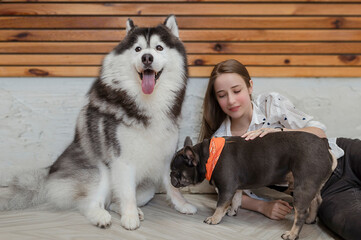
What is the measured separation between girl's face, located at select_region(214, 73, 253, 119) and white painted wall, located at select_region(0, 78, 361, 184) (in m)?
0.51

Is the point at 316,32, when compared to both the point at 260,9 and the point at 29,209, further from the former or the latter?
the point at 29,209

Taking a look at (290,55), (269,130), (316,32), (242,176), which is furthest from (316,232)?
(316,32)

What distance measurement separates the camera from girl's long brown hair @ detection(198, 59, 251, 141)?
7.65ft

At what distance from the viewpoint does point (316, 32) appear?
2.80m

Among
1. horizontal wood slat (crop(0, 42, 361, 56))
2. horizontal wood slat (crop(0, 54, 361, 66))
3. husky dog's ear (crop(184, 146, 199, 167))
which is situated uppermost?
horizontal wood slat (crop(0, 42, 361, 56))

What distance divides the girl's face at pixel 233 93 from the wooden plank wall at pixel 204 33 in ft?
1.79

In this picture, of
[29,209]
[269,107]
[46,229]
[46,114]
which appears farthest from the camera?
[46,114]

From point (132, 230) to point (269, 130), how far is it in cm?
113

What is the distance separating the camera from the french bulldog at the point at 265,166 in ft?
5.67

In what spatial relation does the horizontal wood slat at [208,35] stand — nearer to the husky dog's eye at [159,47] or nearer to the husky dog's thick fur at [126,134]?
the husky dog's thick fur at [126,134]

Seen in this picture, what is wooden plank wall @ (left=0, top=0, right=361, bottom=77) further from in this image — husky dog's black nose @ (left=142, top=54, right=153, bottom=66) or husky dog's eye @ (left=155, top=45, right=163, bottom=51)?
husky dog's black nose @ (left=142, top=54, right=153, bottom=66)

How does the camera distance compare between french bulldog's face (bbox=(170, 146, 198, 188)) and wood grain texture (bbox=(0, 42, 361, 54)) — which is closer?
french bulldog's face (bbox=(170, 146, 198, 188))

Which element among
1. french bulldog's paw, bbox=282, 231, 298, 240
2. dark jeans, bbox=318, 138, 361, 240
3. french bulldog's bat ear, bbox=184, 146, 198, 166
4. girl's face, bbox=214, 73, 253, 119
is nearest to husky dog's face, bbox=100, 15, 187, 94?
girl's face, bbox=214, 73, 253, 119

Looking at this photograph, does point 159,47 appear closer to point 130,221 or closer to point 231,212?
point 130,221
